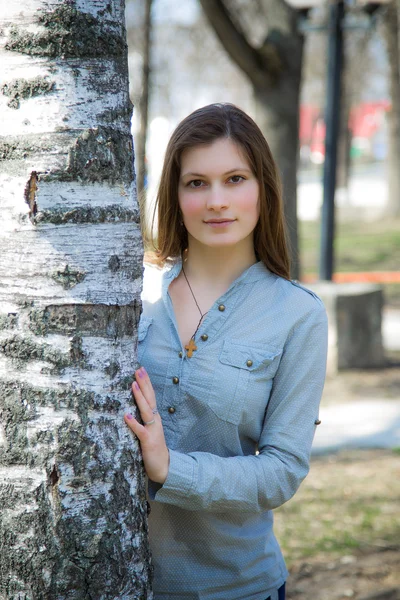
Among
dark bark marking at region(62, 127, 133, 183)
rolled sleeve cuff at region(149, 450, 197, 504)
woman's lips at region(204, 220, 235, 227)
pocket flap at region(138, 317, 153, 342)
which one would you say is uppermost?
dark bark marking at region(62, 127, 133, 183)

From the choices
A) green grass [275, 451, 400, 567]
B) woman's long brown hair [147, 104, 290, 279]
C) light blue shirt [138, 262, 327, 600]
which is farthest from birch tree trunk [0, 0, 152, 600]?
green grass [275, 451, 400, 567]

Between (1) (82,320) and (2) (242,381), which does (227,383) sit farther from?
(1) (82,320)

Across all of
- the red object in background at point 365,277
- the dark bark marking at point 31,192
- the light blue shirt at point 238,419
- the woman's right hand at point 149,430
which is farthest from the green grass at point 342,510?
the red object in background at point 365,277

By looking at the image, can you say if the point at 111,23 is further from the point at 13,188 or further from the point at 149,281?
the point at 149,281

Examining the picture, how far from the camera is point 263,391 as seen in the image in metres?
1.95

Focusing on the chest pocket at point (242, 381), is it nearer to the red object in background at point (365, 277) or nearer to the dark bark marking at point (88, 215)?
the dark bark marking at point (88, 215)

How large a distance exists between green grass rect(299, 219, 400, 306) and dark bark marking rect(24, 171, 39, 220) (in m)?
9.68

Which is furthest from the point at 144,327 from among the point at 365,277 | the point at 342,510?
the point at 365,277

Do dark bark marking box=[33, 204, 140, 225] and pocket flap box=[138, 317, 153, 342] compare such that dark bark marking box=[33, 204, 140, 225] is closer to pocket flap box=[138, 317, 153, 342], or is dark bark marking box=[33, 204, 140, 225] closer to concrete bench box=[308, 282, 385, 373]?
pocket flap box=[138, 317, 153, 342]

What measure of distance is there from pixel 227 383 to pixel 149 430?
28 centimetres

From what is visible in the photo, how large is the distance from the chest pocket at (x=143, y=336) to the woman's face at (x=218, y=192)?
27 cm

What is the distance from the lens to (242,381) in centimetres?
193

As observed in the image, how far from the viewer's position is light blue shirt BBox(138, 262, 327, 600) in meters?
1.90

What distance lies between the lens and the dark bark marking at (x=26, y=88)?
1.57m
